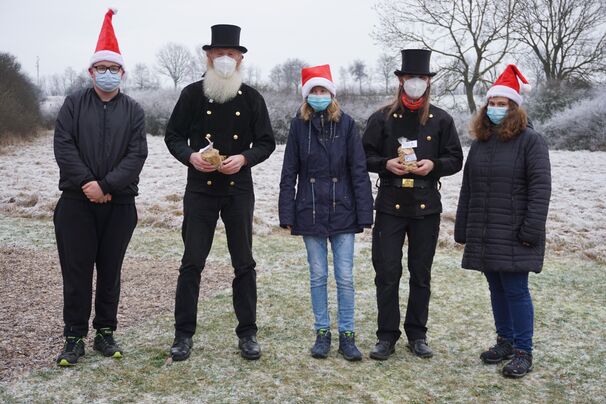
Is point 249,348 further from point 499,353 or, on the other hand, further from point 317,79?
point 317,79


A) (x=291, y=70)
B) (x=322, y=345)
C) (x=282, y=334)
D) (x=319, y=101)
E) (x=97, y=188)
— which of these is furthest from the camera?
(x=291, y=70)

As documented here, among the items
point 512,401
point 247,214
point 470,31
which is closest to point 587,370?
point 512,401

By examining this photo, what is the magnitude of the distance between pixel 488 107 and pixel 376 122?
2.64ft

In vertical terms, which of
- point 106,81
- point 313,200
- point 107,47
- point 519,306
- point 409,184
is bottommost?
point 519,306

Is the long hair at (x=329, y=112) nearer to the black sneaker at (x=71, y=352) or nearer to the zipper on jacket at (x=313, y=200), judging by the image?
the zipper on jacket at (x=313, y=200)

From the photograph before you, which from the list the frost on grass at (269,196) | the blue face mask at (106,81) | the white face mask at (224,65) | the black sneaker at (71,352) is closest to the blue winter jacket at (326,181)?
the white face mask at (224,65)

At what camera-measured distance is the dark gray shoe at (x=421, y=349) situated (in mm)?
4598

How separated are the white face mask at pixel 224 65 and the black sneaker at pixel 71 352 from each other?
2122 mm

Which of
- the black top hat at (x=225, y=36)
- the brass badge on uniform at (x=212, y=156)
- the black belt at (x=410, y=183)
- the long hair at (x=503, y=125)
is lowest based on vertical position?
the black belt at (x=410, y=183)

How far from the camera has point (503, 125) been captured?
4.32 meters

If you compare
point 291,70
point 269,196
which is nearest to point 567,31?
point 269,196

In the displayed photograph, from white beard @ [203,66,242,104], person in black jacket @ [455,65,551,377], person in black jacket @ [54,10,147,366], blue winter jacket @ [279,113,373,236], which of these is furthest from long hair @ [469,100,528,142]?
person in black jacket @ [54,10,147,366]

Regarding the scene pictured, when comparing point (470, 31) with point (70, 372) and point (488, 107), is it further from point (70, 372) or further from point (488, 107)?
point (70, 372)

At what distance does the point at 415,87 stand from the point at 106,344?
2899 millimetres
